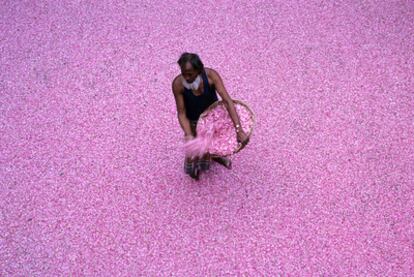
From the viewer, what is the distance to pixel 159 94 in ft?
9.41

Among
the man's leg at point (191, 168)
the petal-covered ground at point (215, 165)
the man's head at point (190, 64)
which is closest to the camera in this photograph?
the man's head at point (190, 64)

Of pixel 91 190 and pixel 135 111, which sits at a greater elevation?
pixel 135 111

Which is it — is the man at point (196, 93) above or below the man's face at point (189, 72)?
below

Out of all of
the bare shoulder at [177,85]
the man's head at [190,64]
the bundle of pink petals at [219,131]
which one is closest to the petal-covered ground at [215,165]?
the bundle of pink petals at [219,131]

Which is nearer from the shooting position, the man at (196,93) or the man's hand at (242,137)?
the man at (196,93)

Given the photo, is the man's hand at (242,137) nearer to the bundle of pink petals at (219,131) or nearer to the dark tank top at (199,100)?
the bundle of pink petals at (219,131)

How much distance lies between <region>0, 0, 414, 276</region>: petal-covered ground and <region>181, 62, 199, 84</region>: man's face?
86cm

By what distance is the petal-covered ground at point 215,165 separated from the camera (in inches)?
86.0

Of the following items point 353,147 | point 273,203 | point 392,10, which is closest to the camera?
point 273,203

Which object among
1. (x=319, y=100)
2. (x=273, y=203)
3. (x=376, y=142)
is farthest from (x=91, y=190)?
(x=376, y=142)

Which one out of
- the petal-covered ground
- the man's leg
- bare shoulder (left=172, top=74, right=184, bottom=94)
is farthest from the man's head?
the petal-covered ground

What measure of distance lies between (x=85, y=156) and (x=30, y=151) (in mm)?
393

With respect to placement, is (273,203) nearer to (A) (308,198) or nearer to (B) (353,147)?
(A) (308,198)

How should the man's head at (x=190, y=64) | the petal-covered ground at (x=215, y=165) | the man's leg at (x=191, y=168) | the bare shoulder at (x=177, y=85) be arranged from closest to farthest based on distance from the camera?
1. the man's head at (x=190, y=64)
2. the bare shoulder at (x=177, y=85)
3. the petal-covered ground at (x=215, y=165)
4. the man's leg at (x=191, y=168)
